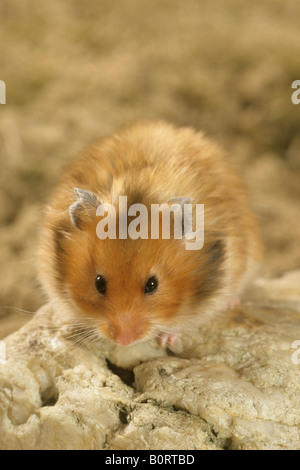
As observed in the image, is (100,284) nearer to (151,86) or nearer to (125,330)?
(125,330)

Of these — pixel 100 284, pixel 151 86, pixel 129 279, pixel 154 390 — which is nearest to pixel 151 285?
pixel 129 279

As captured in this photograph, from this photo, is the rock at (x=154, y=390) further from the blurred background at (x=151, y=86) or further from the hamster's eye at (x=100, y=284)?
the blurred background at (x=151, y=86)

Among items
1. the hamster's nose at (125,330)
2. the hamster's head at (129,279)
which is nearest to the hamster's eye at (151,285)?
the hamster's head at (129,279)

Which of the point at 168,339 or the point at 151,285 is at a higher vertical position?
the point at 151,285

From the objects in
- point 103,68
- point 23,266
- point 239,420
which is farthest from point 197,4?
point 239,420

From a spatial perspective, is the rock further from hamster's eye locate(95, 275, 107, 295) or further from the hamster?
hamster's eye locate(95, 275, 107, 295)

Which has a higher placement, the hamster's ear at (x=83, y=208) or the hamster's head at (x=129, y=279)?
the hamster's ear at (x=83, y=208)

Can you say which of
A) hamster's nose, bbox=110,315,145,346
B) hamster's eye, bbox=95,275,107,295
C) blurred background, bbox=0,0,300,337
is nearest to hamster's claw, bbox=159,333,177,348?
hamster's nose, bbox=110,315,145,346

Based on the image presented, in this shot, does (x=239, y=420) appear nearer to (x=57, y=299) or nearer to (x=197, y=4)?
(x=57, y=299)
